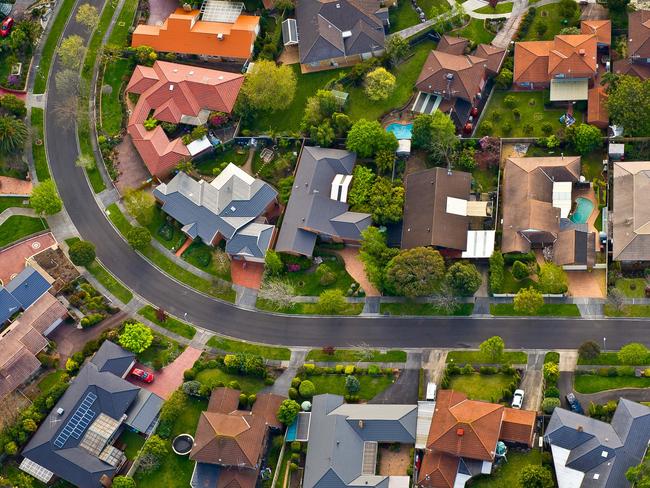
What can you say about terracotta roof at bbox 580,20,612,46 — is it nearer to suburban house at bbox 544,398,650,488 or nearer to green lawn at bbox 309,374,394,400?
suburban house at bbox 544,398,650,488

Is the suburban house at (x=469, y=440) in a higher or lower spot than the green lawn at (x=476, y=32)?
lower

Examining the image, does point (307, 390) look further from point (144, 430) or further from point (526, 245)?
point (526, 245)

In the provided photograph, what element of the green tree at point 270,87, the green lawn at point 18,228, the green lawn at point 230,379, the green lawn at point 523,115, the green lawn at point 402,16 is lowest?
the green lawn at point 230,379

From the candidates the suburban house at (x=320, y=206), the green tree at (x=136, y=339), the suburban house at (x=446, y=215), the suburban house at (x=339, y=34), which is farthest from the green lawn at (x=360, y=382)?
the suburban house at (x=339, y=34)

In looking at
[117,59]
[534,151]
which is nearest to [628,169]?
[534,151]

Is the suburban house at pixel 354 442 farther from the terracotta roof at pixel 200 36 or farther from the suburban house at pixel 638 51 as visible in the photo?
the terracotta roof at pixel 200 36
